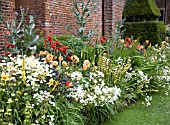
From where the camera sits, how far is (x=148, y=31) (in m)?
10.1

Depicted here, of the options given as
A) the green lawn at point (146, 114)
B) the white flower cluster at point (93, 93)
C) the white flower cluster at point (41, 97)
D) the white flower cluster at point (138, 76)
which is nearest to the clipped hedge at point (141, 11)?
the white flower cluster at point (138, 76)

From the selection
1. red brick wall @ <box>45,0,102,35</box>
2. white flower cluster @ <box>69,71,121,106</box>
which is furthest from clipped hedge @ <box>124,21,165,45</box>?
white flower cluster @ <box>69,71,121,106</box>

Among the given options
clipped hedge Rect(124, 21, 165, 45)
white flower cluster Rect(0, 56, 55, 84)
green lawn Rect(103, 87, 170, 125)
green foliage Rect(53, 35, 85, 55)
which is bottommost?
green lawn Rect(103, 87, 170, 125)

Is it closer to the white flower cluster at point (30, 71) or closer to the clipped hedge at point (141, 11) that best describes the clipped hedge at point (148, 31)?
the clipped hedge at point (141, 11)

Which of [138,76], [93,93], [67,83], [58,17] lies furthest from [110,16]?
[67,83]

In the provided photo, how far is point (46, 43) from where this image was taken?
442 centimetres

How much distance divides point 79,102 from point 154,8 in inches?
341

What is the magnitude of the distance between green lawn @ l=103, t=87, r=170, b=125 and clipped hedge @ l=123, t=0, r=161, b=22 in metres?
6.54

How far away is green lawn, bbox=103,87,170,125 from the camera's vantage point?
3854 mm

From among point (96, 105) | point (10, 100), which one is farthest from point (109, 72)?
point (10, 100)

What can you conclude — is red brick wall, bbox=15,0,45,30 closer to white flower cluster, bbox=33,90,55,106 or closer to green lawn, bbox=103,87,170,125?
green lawn, bbox=103,87,170,125

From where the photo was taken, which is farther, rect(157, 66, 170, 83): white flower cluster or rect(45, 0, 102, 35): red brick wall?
rect(45, 0, 102, 35): red brick wall

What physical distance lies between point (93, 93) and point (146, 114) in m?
1.14

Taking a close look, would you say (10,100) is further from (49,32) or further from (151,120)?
(49,32)
